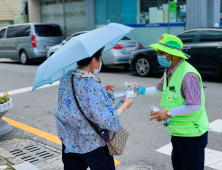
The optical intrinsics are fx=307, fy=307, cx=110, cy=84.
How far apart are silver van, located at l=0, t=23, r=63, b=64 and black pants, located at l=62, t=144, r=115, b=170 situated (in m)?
12.4

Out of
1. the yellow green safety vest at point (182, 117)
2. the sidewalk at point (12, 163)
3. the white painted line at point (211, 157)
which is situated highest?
the yellow green safety vest at point (182, 117)

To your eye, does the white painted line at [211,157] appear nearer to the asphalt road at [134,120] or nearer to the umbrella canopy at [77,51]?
the asphalt road at [134,120]

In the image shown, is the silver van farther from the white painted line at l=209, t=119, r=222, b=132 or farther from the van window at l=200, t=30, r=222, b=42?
the white painted line at l=209, t=119, r=222, b=132

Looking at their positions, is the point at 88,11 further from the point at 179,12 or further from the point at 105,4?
the point at 179,12

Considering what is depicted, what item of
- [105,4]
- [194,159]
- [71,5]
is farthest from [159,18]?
[194,159]

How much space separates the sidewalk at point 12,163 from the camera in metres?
3.62

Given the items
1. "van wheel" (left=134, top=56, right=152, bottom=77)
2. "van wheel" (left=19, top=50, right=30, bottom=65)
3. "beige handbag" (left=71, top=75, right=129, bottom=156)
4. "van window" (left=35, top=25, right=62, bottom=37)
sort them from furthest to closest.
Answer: "van wheel" (left=19, top=50, right=30, bottom=65)
"van window" (left=35, top=25, right=62, bottom=37)
"van wheel" (left=134, top=56, right=152, bottom=77)
"beige handbag" (left=71, top=75, right=129, bottom=156)

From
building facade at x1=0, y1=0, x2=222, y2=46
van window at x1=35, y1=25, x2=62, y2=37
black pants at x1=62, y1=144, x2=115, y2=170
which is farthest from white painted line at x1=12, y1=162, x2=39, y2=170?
→ van window at x1=35, y1=25, x2=62, y2=37

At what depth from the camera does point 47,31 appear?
14930 mm

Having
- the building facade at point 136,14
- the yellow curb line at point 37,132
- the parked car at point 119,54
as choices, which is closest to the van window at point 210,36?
the parked car at point 119,54

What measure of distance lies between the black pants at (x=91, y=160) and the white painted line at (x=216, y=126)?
9.68 feet

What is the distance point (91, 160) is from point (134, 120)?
10.6ft

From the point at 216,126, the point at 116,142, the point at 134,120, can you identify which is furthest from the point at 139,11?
the point at 116,142

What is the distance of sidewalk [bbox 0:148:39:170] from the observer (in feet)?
11.9
